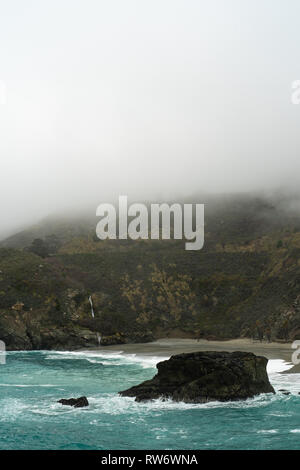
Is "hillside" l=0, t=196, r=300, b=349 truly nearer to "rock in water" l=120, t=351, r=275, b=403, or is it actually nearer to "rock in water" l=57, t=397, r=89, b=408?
"rock in water" l=120, t=351, r=275, b=403

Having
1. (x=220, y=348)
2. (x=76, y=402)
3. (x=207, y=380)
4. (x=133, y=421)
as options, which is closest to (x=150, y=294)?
(x=220, y=348)

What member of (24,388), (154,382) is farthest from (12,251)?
(154,382)

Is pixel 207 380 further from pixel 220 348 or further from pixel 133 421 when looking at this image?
pixel 220 348

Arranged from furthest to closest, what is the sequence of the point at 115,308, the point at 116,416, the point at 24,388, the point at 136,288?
the point at 136,288
the point at 115,308
the point at 24,388
the point at 116,416

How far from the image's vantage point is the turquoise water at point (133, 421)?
3297 centimetres

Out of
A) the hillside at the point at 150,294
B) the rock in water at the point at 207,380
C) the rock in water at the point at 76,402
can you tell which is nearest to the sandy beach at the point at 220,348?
the hillside at the point at 150,294

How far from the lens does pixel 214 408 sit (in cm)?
4334

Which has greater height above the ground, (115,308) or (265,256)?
(265,256)

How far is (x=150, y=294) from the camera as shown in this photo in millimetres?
158625

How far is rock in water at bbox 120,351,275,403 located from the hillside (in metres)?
67.2

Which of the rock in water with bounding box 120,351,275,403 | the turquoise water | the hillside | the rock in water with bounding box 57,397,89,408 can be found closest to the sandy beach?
the hillside
